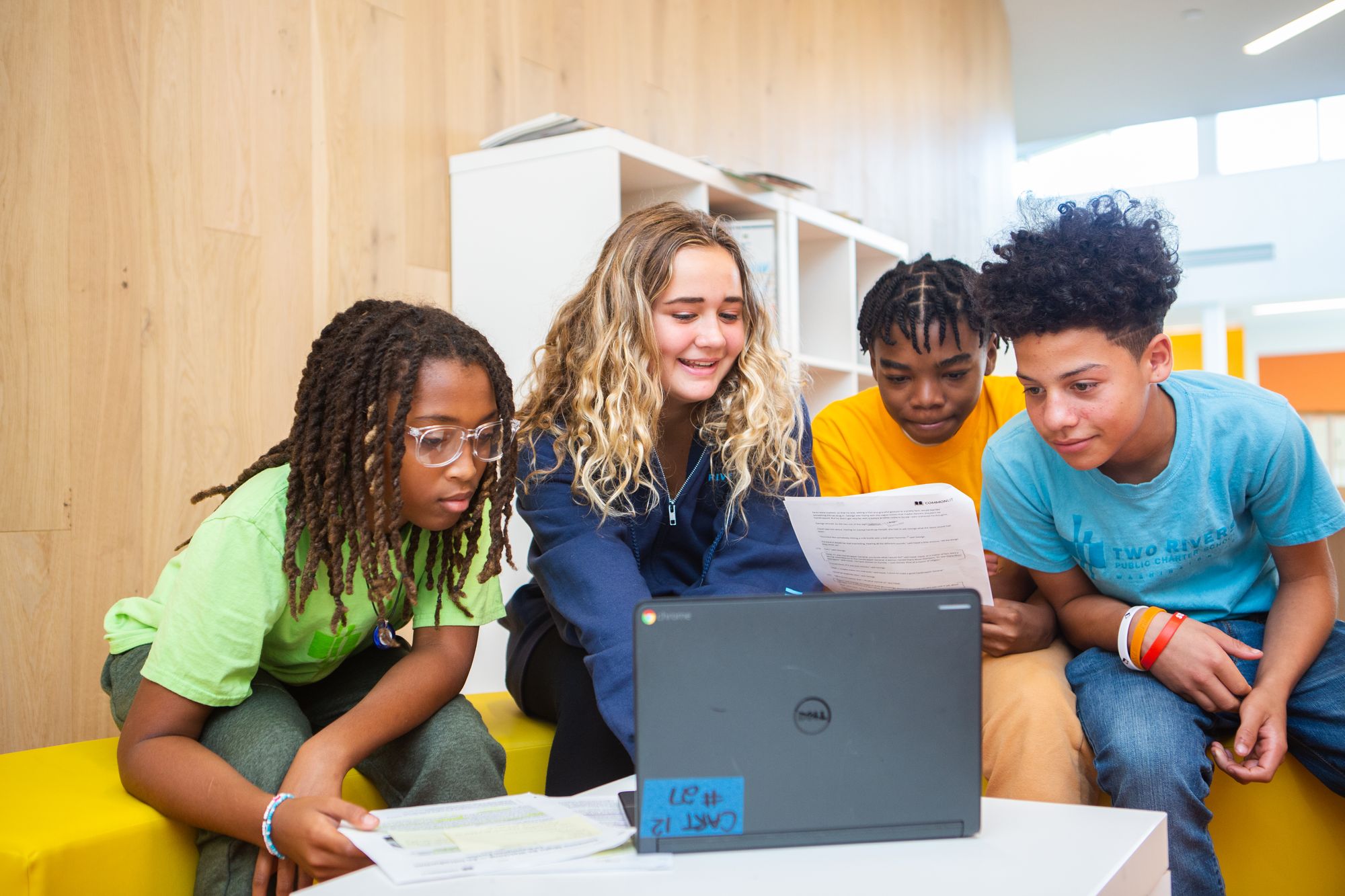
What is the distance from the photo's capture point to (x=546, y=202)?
204 cm

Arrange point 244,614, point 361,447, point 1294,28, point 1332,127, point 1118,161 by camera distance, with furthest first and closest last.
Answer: point 1118,161 → point 1332,127 → point 1294,28 → point 361,447 → point 244,614

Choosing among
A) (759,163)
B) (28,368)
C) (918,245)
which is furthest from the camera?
(918,245)

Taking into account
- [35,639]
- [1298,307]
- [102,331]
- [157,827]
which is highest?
[1298,307]

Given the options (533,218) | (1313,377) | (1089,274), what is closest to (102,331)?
(533,218)

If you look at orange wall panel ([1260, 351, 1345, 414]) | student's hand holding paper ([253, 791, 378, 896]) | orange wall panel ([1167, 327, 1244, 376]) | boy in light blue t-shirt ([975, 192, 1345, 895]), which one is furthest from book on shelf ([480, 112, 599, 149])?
orange wall panel ([1260, 351, 1345, 414])

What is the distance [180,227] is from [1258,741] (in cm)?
168

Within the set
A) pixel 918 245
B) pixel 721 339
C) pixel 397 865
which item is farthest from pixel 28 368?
pixel 918 245

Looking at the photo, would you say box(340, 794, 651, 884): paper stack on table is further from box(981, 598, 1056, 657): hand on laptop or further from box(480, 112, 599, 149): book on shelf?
box(480, 112, 599, 149): book on shelf

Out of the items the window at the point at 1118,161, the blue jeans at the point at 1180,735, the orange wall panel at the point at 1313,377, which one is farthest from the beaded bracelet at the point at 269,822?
the orange wall panel at the point at 1313,377

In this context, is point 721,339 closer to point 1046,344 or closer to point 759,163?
point 1046,344

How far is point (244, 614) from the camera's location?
43.7 inches

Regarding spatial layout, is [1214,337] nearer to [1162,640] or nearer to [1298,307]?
[1298,307]

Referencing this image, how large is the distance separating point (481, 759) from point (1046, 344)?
841mm

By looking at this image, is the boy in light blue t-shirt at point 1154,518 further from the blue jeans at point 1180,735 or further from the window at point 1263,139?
the window at point 1263,139
